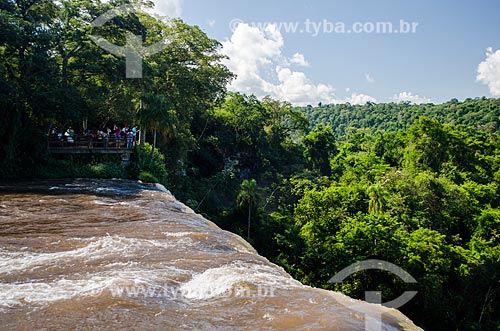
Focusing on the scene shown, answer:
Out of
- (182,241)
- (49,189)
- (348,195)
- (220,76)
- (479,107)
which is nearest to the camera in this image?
(182,241)

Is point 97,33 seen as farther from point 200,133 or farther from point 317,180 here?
point 317,180

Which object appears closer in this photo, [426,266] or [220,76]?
[426,266]

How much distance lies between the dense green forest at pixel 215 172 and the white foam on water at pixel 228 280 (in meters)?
A: 13.6

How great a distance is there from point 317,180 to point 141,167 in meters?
21.9

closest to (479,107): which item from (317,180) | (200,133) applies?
(317,180)

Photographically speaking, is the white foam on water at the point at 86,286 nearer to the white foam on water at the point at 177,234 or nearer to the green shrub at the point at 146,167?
the white foam on water at the point at 177,234

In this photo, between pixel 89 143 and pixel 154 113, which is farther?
pixel 154 113

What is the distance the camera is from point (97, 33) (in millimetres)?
21844

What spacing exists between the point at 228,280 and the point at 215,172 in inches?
1216

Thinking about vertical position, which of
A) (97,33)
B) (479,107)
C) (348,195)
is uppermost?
(479,107)

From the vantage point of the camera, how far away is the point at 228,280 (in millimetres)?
6363

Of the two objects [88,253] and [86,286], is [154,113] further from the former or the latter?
[86,286]

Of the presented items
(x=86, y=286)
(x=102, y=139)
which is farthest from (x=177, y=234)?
(x=102, y=139)

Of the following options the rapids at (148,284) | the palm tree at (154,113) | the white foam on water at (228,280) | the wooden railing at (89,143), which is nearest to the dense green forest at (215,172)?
the palm tree at (154,113)
